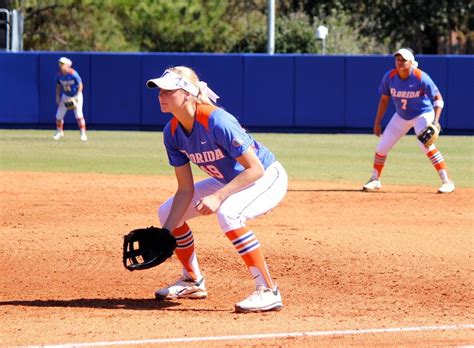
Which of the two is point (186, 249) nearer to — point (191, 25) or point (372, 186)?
point (372, 186)

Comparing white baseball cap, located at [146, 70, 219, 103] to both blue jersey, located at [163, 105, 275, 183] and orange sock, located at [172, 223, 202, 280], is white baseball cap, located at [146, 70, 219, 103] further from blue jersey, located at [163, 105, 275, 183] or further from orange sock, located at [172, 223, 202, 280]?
orange sock, located at [172, 223, 202, 280]

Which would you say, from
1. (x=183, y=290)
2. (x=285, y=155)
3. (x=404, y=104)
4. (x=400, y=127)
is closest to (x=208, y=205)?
(x=183, y=290)

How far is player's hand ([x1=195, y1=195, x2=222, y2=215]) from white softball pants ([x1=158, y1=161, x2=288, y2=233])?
114 mm

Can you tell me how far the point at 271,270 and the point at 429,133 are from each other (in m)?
5.60

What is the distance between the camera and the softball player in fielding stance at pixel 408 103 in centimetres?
1302

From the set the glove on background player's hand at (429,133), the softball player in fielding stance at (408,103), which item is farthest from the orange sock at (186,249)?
the glove on background player's hand at (429,133)

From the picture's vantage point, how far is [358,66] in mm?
25969

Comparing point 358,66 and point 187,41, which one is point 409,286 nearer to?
point 358,66

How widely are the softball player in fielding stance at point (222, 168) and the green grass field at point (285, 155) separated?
28.3 ft

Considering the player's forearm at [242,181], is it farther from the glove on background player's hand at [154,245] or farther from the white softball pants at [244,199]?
the glove on background player's hand at [154,245]

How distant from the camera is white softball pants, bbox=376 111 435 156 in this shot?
524 inches

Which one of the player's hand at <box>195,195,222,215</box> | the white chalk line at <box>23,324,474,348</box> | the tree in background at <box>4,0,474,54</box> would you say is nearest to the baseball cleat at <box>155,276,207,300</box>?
the player's hand at <box>195,195,222,215</box>

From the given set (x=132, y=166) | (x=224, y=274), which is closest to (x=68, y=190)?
(x=132, y=166)

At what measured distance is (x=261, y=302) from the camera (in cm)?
641
